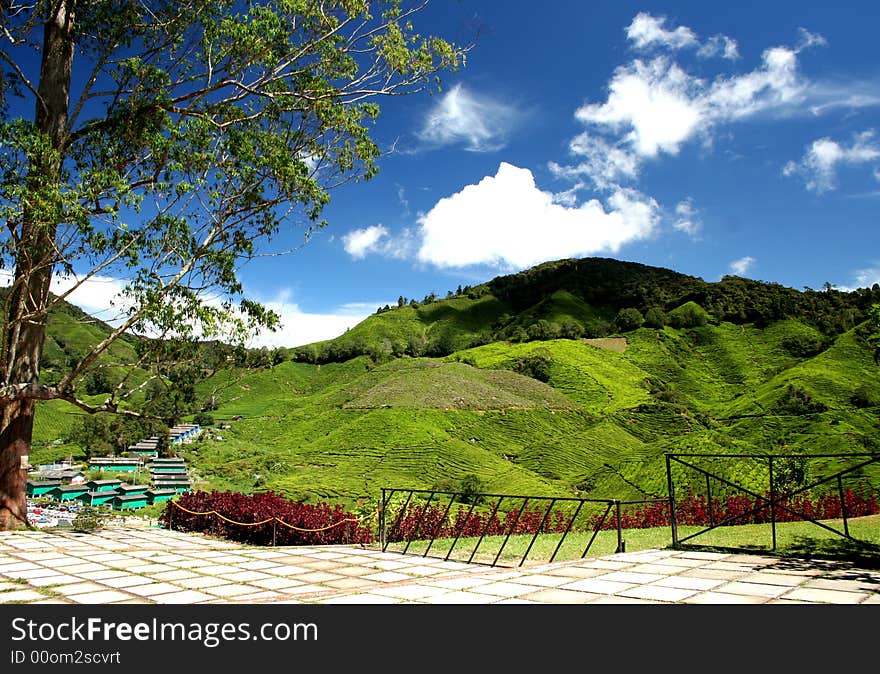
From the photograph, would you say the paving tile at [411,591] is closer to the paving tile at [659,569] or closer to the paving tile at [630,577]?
the paving tile at [630,577]

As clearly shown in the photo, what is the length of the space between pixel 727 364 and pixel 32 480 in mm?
53932

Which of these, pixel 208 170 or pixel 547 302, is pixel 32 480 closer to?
pixel 208 170

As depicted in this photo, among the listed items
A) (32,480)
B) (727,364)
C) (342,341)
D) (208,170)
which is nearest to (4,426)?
(208,170)

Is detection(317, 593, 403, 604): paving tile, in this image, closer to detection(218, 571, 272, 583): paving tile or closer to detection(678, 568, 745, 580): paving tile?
detection(218, 571, 272, 583): paving tile

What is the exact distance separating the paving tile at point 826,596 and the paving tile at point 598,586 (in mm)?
1183

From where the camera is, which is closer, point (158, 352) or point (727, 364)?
point (158, 352)

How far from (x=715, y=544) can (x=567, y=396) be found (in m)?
41.3

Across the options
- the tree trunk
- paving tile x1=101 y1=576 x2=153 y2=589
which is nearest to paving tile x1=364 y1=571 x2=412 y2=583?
paving tile x1=101 y1=576 x2=153 y2=589

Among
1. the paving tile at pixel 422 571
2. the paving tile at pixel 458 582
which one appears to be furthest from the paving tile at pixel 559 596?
the paving tile at pixel 422 571

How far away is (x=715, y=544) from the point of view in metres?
7.96

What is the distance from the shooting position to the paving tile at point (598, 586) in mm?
4828

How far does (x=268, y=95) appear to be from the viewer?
12.5 meters

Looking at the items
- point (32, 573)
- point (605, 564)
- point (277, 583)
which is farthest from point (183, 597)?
point (605, 564)

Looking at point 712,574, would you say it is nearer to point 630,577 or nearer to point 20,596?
point 630,577
